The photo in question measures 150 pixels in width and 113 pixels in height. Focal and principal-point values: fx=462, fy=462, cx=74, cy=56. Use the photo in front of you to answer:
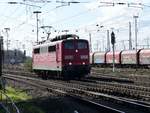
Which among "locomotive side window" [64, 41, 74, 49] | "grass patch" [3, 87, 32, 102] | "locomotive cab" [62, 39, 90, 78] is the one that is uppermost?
"locomotive side window" [64, 41, 74, 49]

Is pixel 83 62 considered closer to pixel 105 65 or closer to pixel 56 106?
pixel 56 106

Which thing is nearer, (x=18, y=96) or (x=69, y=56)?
(x=18, y=96)

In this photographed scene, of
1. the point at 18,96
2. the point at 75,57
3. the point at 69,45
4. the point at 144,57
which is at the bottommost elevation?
the point at 18,96

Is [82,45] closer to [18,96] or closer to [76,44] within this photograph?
[76,44]

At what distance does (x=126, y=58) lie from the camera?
2505 inches

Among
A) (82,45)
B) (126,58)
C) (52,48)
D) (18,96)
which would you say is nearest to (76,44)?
(82,45)

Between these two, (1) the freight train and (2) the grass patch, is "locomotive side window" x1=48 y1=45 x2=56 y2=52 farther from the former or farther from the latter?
(1) the freight train

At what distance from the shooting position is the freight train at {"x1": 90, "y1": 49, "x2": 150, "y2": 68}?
191 ft

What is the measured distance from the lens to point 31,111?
18484 mm

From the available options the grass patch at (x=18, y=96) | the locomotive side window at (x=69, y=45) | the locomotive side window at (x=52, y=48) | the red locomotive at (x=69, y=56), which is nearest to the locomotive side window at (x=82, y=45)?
the red locomotive at (x=69, y=56)

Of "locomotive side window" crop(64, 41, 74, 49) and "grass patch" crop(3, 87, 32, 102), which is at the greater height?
"locomotive side window" crop(64, 41, 74, 49)

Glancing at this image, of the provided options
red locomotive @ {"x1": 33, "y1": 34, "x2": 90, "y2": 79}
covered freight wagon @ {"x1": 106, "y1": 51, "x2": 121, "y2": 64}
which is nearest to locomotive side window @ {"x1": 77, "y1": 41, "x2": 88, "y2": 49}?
red locomotive @ {"x1": 33, "y1": 34, "x2": 90, "y2": 79}

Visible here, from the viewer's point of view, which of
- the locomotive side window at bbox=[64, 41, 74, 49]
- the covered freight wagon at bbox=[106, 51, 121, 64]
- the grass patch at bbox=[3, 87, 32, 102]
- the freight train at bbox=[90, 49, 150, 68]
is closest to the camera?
the grass patch at bbox=[3, 87, 32, 102]

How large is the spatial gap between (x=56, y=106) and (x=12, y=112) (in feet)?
15.2
